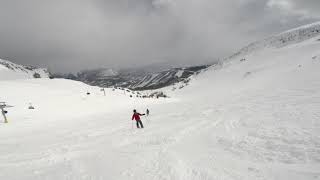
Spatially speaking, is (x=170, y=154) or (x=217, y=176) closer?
(x=217, y=176)

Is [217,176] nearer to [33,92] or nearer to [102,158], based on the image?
[102,158]

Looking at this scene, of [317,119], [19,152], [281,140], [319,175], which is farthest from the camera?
[317,119]

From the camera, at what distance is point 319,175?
7242 millimetres

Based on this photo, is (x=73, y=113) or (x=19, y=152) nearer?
(x=19, y=152)

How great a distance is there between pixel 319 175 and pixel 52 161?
11456 mm

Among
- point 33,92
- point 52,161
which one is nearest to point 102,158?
point 52,161

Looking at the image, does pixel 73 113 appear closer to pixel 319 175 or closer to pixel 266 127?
pixel 266 127

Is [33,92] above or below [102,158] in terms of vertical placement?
above

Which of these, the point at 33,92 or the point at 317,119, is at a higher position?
the point at 33,92

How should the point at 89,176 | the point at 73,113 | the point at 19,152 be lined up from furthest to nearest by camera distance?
the point at 73,113 → the point at 19,152 → the point at 89,176

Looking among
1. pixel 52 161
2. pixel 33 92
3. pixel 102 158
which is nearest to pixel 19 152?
pixel 52 161

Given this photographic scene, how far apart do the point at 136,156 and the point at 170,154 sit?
170cm

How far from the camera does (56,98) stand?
41000mm

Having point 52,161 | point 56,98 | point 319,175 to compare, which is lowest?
point 319,175
